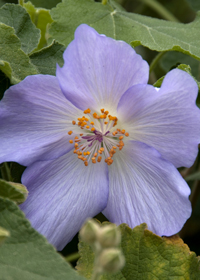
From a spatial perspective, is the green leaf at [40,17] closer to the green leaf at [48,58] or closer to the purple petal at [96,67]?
the green leaf at [48,58]

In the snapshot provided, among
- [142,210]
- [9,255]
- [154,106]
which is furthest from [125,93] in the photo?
[9,255]

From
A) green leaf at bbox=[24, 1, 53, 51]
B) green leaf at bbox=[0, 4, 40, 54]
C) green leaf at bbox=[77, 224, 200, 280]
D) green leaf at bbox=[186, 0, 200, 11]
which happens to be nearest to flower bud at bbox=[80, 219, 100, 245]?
green leaf at bbox=[77, 224, 200, 280]

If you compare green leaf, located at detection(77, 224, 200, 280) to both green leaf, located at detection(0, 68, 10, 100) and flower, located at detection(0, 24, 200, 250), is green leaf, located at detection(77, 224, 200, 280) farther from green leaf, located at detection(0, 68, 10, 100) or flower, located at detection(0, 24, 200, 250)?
green leaf, located at detection(0, 68, 10, 100)

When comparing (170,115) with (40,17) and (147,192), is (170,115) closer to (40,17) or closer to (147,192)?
(147,192)

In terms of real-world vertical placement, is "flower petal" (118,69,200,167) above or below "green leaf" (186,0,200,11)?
below

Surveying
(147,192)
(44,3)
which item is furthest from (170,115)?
(44,3)

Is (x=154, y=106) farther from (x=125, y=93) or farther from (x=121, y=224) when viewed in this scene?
(x=121, y=224)

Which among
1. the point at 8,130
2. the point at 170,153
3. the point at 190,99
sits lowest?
the point at 8,130
